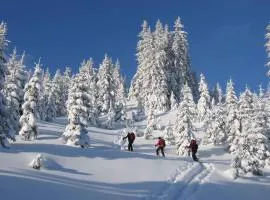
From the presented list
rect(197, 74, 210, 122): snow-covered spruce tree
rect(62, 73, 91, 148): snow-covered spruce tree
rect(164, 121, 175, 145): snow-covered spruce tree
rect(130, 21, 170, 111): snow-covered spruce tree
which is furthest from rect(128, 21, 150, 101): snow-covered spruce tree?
rect(62, 73, 91, 148): snow-covered spruce tree

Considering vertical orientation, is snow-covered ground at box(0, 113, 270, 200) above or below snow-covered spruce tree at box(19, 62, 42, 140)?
below

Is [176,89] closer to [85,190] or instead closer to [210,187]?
[210,187]

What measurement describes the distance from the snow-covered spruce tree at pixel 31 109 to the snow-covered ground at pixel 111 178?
21102 millimetres

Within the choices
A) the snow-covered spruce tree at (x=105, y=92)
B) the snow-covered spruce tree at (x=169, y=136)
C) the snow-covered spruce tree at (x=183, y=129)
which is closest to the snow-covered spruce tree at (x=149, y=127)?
the snow-covered spruce tree at (x=169, y=136)

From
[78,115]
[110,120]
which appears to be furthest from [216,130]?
[110,120]

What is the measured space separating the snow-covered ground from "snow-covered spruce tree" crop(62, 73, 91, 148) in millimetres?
12900

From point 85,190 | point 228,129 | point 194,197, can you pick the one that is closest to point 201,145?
point 228,129

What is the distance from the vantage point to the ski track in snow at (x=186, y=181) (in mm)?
25530

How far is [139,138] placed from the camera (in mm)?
65750

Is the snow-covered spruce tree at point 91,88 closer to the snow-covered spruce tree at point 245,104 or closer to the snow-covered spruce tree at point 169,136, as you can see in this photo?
the snow-covered spruce tree at point 169,136

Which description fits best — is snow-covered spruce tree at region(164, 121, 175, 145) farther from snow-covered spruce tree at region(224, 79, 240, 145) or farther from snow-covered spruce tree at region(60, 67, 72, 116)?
snow-covered spruce tree at region(60, 67, 72, 116)

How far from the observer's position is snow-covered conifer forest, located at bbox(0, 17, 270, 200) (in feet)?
81.8

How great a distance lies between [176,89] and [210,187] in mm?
64882

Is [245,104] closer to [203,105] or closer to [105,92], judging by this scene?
[203,105]
